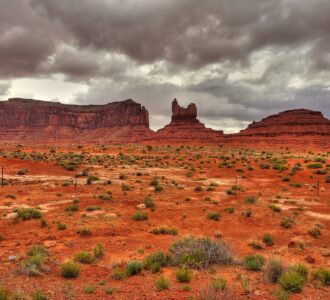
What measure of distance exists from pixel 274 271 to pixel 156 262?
10.7 feet

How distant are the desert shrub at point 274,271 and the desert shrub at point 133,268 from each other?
3.42 meters

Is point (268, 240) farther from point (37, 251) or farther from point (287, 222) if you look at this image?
point (37, 251)

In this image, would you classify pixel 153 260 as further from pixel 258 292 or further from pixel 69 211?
pixel 69 211

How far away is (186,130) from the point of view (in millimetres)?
163125

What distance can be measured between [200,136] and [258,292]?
146539 millimetres

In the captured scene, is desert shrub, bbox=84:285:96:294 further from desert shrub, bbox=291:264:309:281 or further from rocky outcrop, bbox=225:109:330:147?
rocky outcrop, bbox=225:109:330:147

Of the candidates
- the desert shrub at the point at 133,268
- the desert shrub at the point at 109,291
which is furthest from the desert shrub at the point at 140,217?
the desert shrub at the point at 109,291

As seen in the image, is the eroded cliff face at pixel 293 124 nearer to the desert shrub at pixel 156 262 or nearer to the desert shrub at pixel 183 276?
the desert shrub at pixel 156 262

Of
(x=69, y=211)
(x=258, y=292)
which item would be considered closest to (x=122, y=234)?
(x=69, y=211)

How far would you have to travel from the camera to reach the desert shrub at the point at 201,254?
913cm

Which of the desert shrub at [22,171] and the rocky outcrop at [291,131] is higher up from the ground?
the rocky outcrop at [291,131]

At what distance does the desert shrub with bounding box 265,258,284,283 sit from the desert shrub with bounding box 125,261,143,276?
342 cm

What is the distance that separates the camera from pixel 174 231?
13.3 metres

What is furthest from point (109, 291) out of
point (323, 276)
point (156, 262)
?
point (323, 276)
